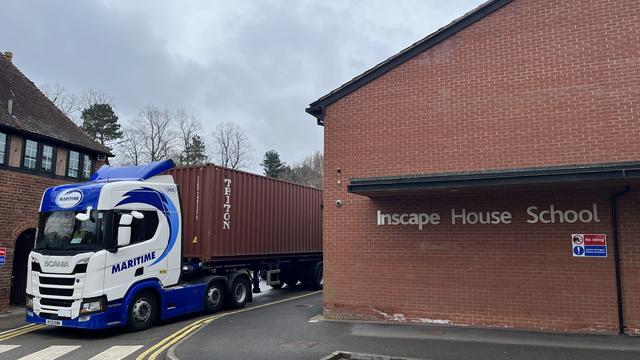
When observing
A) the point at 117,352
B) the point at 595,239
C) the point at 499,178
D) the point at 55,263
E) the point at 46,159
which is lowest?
the point at 117,352

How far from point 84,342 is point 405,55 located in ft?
30.3

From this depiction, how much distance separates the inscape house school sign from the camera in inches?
371

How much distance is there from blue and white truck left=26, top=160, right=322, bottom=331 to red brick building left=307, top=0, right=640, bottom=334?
364 cm

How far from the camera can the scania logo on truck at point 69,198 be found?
1046 cm

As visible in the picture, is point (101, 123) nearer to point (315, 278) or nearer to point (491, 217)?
point (315, 278)

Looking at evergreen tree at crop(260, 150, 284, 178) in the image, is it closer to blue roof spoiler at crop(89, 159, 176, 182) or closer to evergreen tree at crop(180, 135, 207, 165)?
evergreen tree at crop(180, 135, 207, 165)

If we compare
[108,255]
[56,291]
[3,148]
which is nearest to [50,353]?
[56,291]

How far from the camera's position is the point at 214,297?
13266 millimetres

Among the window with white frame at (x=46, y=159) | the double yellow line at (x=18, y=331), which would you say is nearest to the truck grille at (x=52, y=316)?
the double yellow line at (x=18, y=331)

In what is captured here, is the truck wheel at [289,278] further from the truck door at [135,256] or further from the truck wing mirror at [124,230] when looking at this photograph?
the truck wing mirror at [124,230]

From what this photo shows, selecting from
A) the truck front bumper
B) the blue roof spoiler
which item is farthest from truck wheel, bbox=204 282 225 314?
the blue roof spoiler

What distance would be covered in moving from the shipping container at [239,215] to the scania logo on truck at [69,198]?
8.55ft

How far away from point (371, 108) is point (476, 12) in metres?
3.11

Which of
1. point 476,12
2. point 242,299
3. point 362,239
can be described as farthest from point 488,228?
point 242,299
